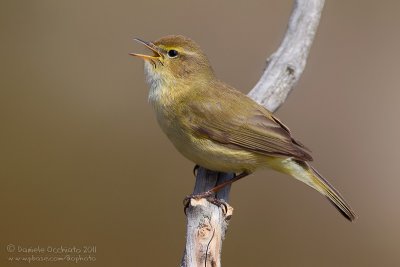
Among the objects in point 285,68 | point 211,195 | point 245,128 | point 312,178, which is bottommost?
point 211,195

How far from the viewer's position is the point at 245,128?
505 centimetres

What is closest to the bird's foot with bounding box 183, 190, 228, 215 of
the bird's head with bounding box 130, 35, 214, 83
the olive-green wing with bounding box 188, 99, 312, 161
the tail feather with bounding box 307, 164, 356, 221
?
the olive-green wing with bounding box 188, 99, 312, 161

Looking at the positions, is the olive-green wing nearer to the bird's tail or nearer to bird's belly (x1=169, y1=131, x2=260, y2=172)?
Answer: bird's belly (x1=169, y1=131, x2=260, y2=172)

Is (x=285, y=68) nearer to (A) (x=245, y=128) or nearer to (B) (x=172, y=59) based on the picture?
(A) (x=245, y=128)

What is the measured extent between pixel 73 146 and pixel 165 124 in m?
3.39

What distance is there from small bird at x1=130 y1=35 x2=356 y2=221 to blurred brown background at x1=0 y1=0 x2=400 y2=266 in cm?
222

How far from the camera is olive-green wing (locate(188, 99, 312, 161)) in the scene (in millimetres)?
4914

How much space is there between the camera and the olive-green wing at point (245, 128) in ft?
16.1

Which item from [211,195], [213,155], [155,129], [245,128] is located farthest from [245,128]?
[155,129]

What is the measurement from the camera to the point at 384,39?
33.4ft

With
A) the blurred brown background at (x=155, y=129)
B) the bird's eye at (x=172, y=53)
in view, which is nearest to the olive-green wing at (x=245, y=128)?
the bird's eye at (x=172, y=53)

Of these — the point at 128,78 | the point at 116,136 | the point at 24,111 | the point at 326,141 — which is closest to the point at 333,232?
the point at 326,141

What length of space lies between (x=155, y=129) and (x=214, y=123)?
351cm

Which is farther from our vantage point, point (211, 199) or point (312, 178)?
point (312, 178)
